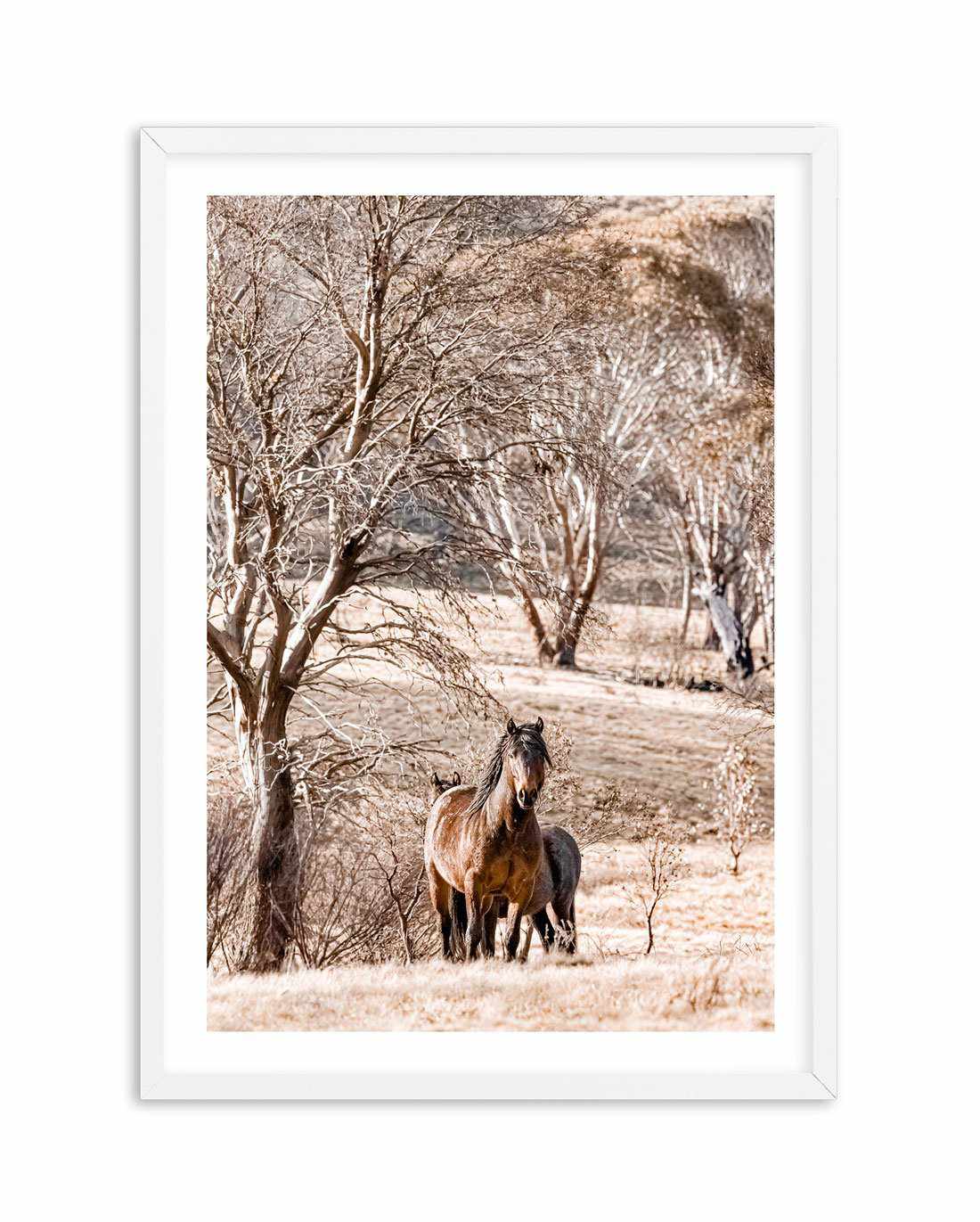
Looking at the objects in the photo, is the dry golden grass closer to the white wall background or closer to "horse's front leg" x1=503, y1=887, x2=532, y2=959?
"horse's front leg" x1=503, y1=887, x2=532, y2=959

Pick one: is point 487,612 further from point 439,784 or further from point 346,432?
point 346,432

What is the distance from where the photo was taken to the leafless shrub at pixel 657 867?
2.96m

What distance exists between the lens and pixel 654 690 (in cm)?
323

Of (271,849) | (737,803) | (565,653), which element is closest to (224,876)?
(271,849)

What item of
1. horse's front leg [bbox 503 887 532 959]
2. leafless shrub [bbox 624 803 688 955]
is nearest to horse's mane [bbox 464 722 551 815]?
horse's front leg [bbox 503 887 532 959]

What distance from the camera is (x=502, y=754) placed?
9.91 ft

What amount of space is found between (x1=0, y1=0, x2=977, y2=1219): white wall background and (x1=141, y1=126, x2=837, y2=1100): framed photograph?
98 millimetres

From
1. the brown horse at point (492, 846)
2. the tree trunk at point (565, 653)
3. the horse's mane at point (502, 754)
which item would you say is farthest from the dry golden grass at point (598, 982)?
the tree trunk at point (565, 653)
